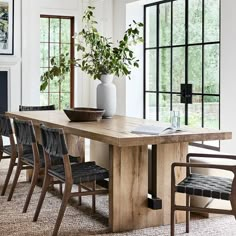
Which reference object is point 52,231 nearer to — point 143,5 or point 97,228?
point 97,228

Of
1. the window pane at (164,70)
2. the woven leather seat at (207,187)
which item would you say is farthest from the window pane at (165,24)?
the woven leather seat at (207,187)

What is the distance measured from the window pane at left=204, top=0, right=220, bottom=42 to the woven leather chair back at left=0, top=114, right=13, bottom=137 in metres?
3.10

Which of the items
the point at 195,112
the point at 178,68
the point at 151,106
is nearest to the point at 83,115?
the point at 195,112

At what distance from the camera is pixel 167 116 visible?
25.3ft

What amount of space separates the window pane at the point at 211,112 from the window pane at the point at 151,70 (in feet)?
4.99

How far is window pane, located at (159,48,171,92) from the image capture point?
766 centimetres

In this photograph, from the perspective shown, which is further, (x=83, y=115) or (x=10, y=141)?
(x=10, y=141)

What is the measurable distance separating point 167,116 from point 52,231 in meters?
4.29

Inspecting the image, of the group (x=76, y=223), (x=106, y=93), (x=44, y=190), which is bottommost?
(x=76, y=223)

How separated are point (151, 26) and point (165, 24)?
1.48 ft

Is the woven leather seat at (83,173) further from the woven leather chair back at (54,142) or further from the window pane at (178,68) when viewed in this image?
the window pane at (178,68)

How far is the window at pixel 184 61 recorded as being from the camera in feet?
21.7

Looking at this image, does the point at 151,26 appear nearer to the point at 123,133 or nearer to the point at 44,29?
the point at 44,29

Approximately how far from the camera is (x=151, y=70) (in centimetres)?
820
